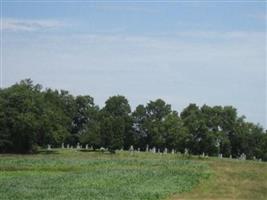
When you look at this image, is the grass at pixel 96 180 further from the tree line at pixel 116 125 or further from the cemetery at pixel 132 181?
the tree line at pixel 116 125

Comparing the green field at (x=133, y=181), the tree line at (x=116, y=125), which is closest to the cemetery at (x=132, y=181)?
the green field at (x=133, y=181)

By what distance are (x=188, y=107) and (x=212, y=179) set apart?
247ft

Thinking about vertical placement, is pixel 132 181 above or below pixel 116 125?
below

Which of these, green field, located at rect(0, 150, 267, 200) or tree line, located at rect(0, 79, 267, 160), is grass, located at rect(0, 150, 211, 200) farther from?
tree line, located at rect(0, 79, 267, 160)

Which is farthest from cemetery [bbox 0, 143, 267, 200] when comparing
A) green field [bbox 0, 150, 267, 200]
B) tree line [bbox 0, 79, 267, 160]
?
tree line [bbox 0, 79, 267, 160]

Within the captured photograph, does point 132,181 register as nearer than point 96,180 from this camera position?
No

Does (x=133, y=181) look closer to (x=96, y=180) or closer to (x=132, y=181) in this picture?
(x=132, y=181)

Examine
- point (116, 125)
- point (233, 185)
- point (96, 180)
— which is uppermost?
point (116, 125)

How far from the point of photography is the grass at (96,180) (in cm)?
3422

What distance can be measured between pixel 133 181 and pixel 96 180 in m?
2.51

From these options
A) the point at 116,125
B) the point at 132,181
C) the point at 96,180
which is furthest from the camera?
the point at 116,125

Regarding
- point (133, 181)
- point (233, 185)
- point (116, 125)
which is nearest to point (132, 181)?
point (133, 181)

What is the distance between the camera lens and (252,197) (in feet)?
124

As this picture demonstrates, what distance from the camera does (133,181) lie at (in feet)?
138
